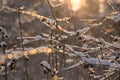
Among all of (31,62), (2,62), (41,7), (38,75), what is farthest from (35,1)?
(2,62)

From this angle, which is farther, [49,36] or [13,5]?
[13,5]

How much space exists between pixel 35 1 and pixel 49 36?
33.9 ft

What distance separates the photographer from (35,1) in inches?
551

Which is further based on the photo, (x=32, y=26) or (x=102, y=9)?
(x=102, y=9)

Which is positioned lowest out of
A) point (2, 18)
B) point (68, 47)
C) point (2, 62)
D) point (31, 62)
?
point (31, 62)

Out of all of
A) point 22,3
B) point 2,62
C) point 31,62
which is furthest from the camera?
point 22,3

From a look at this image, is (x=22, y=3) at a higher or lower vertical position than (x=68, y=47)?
lower

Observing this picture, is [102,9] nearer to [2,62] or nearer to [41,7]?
[41,7]

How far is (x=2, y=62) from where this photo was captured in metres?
4.10

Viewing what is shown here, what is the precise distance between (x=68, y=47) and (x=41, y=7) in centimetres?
1135

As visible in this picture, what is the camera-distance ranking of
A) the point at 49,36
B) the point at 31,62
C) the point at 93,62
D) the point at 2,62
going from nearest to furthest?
the point at 93,62 → the point at 49,36 → the point at 2,62 → the point at 31,62

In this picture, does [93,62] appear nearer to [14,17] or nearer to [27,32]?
[27,32]

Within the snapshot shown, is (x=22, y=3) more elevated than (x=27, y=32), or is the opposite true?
(x=22, y=3)

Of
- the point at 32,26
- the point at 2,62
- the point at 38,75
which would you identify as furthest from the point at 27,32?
the point at 2,62
